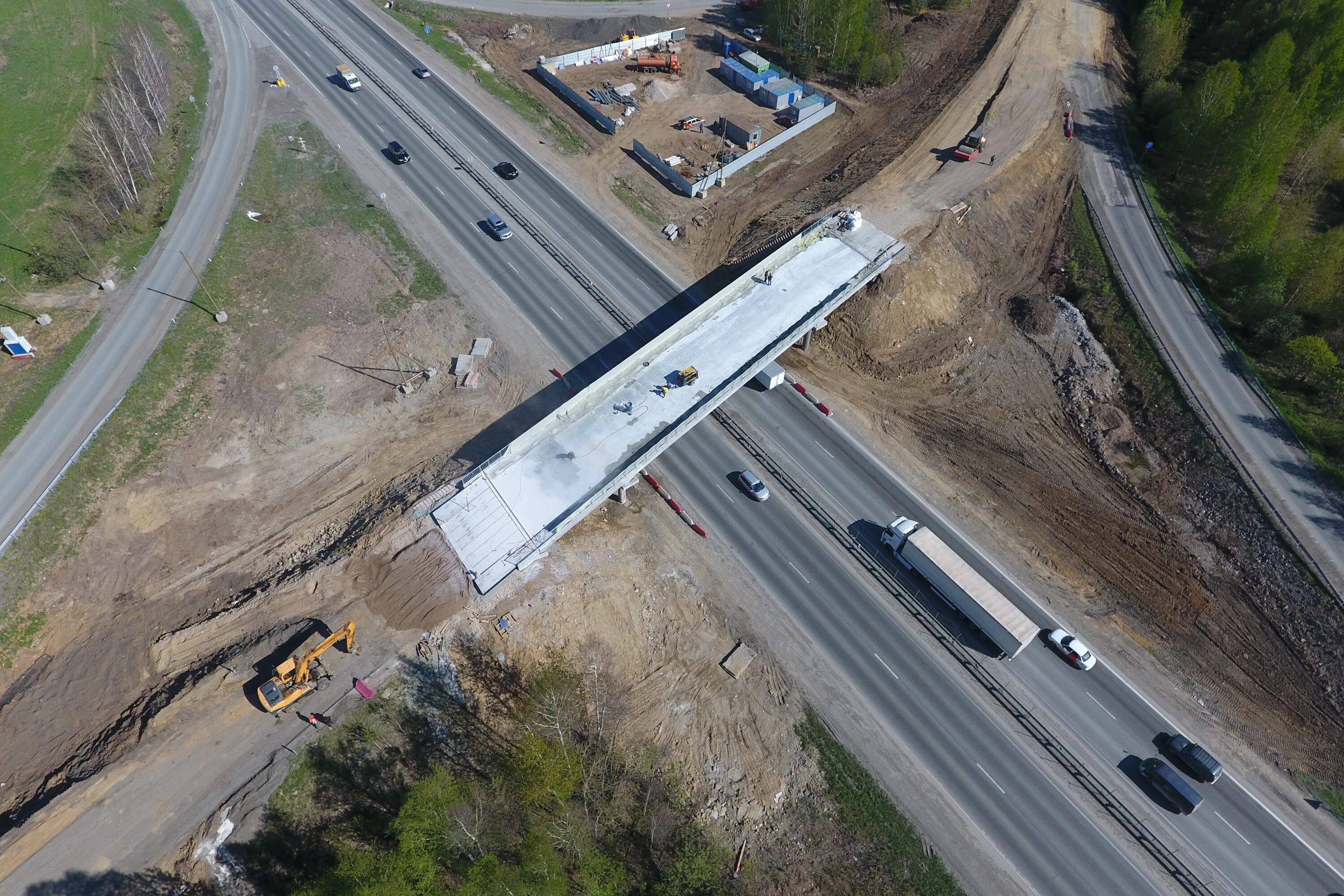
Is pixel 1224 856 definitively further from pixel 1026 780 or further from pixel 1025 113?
pixel 1025 113

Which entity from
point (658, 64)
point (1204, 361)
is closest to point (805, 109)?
point (658, 64)

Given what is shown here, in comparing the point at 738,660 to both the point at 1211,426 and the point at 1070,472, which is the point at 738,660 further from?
the point at 1211,426

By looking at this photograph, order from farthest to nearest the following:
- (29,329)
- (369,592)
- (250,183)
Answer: (250,183)
(29,329)
(369,592)

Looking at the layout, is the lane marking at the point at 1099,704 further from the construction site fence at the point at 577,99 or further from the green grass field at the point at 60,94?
the green grass field at the point at 60,94

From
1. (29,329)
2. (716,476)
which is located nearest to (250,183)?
(29,329)

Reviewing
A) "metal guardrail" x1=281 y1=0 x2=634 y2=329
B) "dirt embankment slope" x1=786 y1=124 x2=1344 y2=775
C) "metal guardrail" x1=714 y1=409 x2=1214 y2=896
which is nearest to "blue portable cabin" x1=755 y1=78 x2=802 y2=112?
"dirt embankment slope" x1=786 y1=124 x2=1344 y2=775
